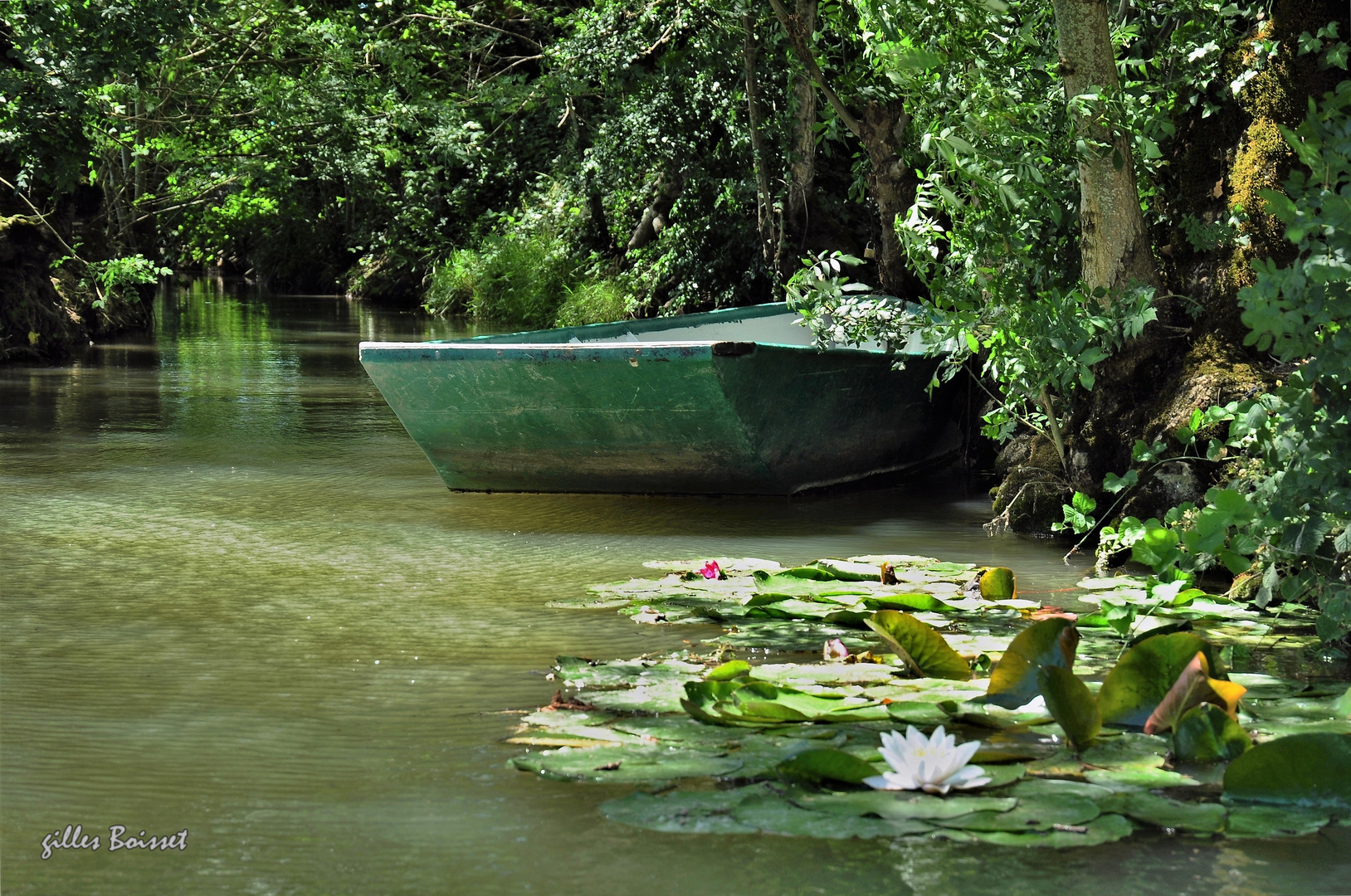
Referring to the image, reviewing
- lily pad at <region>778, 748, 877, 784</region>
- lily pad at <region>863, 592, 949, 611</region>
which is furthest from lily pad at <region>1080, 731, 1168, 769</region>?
lily pad at <region>863, 592, 949, 611</region>

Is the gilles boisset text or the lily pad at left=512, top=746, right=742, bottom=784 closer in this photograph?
the gilles boisset text

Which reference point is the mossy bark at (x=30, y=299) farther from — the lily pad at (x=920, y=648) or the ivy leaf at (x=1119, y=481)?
the lily pad at (x=920, y=648)

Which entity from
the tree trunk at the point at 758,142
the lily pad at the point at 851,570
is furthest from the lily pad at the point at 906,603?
the tree trunk at the point at 758,142

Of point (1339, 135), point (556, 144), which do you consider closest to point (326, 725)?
point (1339, 135)

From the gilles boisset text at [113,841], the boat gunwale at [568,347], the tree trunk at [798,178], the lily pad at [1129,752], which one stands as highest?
the tree trunk at [798,178]

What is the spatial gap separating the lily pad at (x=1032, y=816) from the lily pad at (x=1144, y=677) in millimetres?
490

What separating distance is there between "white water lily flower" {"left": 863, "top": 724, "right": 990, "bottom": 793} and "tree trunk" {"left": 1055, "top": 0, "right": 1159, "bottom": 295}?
9.23 feet

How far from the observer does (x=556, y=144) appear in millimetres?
21531

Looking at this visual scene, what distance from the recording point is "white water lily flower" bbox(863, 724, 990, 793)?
2312mm

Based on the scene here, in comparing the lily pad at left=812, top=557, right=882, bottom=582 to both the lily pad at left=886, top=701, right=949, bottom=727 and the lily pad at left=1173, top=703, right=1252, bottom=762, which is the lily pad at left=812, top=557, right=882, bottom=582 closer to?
the lily pad at left=886, top=701, right=949, bottom=727

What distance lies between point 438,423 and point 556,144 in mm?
16199

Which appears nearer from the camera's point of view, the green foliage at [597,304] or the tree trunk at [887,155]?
the tree trunk at [887,155]

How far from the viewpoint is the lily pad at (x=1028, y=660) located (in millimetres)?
2836

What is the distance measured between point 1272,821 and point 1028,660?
665mm
